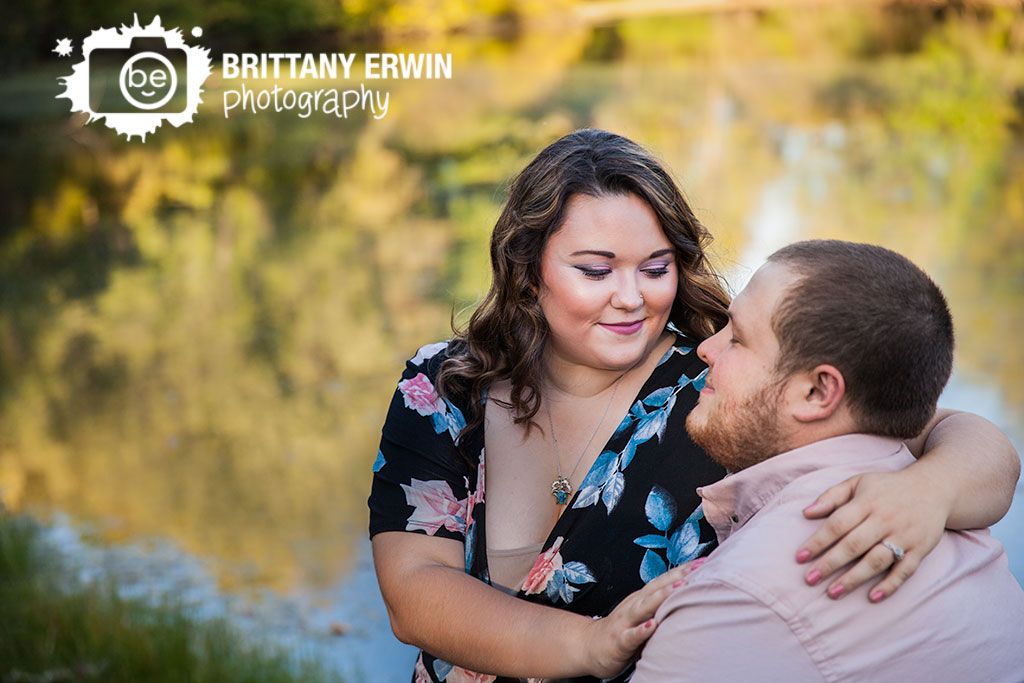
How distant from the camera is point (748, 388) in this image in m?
1.55

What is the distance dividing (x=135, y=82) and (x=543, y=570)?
59.7 ft

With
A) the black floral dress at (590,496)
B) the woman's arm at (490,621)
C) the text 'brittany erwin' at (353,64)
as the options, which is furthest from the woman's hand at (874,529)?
the text 'brittany erwin' at (353,64)

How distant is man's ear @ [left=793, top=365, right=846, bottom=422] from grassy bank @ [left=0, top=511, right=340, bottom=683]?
10.1ft

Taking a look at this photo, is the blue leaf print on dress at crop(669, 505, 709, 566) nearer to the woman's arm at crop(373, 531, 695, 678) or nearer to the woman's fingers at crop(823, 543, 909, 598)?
the woman's arm at crop(373, 531, 695, 678)

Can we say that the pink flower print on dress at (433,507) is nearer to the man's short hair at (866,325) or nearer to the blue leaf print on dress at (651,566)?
the blue leaf print on dress at (651,566)

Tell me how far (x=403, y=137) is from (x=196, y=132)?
4.65 metres

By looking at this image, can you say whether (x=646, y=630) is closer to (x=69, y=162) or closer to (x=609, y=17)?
(x=69, y=162)

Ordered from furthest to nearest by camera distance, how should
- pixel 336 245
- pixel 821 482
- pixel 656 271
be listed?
pixel 336 245 → pixel 656 271 → pixel 821 482

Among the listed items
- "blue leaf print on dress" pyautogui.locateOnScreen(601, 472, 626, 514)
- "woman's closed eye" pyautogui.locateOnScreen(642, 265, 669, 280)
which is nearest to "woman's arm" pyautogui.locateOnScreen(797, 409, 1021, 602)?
"blue leaf print on dress" pyautogui.locateOnScreen(601, 472, 626, 514)

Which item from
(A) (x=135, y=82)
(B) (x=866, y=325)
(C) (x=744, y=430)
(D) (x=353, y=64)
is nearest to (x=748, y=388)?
(C) (x=744, y=430)

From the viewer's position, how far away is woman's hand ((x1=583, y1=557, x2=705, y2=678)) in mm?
1530

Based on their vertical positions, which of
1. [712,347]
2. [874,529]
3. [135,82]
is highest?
[135,82]

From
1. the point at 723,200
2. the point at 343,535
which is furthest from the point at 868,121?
the point at 343,535

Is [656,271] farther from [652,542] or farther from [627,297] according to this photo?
[652,542]
